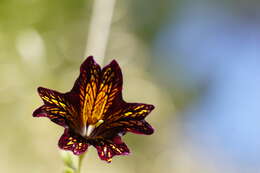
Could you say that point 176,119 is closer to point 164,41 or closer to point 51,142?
point 164,41

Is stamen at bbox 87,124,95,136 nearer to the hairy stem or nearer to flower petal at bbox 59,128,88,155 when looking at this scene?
flower petal at bbox 59,128,88,155

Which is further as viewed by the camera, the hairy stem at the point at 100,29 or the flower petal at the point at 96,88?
the hairy stem at the point at 100,29

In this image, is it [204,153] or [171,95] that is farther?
[171,95]

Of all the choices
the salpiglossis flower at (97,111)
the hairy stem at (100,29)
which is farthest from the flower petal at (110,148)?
the hairy stem at (100,29)

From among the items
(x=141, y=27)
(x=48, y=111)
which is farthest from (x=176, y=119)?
(x=48, y=111)

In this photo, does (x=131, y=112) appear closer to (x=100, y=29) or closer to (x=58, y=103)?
(x=58, y=103)

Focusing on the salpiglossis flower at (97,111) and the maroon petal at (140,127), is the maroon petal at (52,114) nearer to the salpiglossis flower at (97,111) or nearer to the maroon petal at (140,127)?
the salpiglossis flower at (97,111)

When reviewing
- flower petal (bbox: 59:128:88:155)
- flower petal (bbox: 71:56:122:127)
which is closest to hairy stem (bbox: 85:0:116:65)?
flower petal (bbox: 71:56:122:127)
